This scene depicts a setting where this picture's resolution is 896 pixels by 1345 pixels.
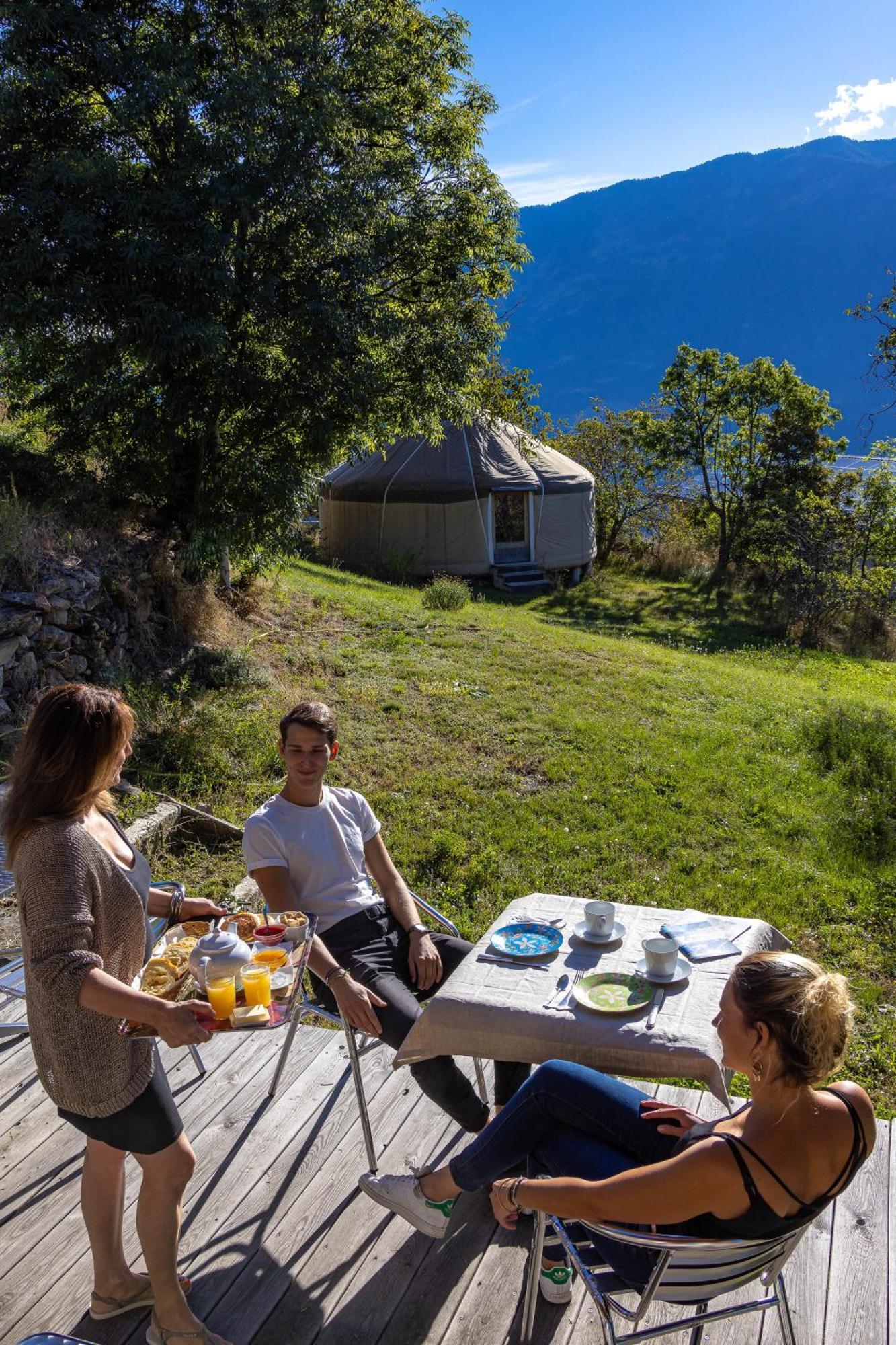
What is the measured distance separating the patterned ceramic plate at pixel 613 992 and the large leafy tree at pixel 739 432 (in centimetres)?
1965

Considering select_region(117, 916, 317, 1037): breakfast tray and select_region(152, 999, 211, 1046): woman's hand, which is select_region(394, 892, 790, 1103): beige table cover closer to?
select_region(117, 916, 317, 1037): breakfast tray

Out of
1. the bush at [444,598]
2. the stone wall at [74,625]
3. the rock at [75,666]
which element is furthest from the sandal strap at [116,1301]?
the bush at [444,598]

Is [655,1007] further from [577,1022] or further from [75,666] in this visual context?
[75,666]

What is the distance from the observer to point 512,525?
19953mm

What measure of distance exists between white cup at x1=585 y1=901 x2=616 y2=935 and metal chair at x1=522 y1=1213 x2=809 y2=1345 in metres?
0.82

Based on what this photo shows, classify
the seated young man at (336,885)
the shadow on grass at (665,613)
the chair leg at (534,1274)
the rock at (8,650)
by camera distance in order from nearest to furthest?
the chair leg at (534,1274)
the seated young man at (336,885)
the rock at (8,650)
the shadow on grass at (665,613)

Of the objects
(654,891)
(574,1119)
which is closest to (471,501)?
(654,891)

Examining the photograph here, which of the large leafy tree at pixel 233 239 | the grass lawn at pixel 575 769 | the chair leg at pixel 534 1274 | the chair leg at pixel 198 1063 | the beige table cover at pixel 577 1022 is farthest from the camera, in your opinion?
the large leafy tree at pixel 233 239

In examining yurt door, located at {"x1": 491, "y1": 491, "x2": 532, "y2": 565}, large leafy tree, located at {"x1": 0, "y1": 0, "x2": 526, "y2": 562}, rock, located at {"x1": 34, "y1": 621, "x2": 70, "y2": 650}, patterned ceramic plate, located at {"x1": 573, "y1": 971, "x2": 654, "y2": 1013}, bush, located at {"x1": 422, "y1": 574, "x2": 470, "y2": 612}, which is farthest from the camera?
yurt door, located at {"x1": 491, "y1": 491, "x2": 532, "y2": 565}

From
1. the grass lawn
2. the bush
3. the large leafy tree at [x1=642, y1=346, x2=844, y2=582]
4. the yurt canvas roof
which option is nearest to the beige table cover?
the grass lawn

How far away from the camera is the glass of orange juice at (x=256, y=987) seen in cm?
222

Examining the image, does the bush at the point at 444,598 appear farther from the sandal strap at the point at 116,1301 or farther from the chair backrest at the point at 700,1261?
the chair backrest at the point at 700,1261

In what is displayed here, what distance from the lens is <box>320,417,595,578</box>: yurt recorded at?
61.2 ft

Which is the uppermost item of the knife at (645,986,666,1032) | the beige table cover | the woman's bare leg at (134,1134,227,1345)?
the knife at (645,986,666,1032)
